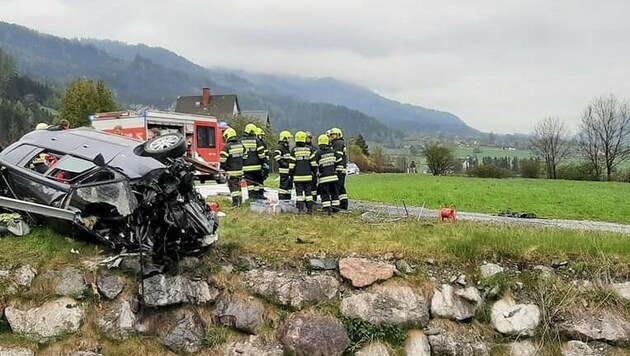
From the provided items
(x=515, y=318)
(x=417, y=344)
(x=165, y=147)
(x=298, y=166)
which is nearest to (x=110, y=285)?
(x=165, y=147)

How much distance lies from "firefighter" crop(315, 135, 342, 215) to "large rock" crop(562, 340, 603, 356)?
5.55m

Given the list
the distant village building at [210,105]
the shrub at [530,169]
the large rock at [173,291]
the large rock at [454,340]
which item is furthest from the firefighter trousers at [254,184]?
the distant village building at [210,105]

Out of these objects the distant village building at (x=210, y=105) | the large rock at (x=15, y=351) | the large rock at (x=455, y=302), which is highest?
the distant village building at (x=210, y=105)

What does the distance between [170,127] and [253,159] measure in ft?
37.5

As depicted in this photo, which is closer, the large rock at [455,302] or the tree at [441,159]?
the large rock at [455,302]

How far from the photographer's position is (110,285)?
7316 mm

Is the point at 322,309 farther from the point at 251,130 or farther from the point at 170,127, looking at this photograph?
the point at 170,127

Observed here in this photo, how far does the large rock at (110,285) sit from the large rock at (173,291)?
1.02 feet

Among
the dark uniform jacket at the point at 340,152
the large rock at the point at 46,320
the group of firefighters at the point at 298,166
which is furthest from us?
the dark uniform jacket at the point at 340,152

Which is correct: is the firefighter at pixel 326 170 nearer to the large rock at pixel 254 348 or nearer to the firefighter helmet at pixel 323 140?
the firefighter helmet at pixel 323 140

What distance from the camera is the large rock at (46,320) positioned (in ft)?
22.8

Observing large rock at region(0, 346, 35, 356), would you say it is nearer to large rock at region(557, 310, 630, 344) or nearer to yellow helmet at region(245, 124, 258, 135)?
large rock at region(557, 310, 630, 344)

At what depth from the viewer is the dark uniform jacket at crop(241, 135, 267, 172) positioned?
12430mm

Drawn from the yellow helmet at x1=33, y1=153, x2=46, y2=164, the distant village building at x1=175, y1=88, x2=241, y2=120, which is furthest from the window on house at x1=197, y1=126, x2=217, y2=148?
the distant village building at x1=175, y1=88, x2=241, y2=120
